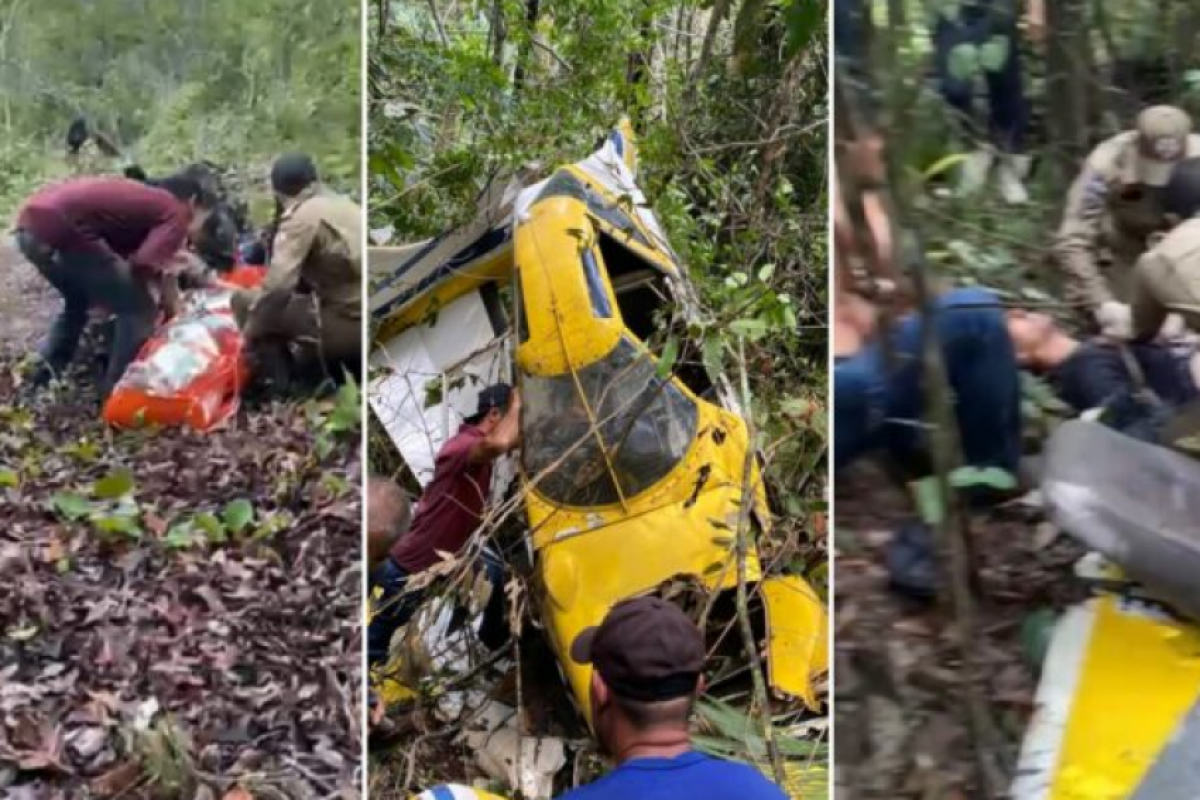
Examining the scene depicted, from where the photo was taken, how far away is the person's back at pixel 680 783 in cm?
201

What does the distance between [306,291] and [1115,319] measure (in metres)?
1.54

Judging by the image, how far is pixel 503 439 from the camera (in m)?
4.14

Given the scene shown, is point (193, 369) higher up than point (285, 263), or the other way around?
point (285, 263)

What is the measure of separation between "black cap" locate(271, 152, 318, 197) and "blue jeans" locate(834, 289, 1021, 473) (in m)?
1.13

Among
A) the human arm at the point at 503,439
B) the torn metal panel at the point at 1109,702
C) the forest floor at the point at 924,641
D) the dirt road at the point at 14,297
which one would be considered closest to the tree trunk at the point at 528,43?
the human arm at the point at 503,439

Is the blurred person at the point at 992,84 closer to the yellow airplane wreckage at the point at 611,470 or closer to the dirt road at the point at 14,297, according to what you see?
the yellow airplane wreckage at the point at 611,470

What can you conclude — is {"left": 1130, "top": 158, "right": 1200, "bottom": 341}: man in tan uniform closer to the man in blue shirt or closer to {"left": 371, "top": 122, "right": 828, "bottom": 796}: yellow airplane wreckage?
the man in blue shirt

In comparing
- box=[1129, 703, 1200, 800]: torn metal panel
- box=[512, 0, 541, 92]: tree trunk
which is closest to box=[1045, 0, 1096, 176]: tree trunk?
box=[1129, 703, 1200, 800]: torn metal panel

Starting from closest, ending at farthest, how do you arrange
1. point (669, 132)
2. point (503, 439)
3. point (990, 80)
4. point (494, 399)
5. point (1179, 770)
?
point (1179, 770), point (990, 80), point (503, 439), point (494, 399), point (669, 132)

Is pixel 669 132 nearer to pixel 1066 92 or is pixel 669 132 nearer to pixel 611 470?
pixel 611 470

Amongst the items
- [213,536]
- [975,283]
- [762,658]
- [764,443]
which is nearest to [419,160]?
[764,443]

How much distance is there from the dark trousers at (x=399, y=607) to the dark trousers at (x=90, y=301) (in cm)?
143

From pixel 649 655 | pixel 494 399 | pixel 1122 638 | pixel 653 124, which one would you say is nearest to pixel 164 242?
pixel 649 655

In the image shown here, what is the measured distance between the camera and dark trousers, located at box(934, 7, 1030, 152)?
243 cm
